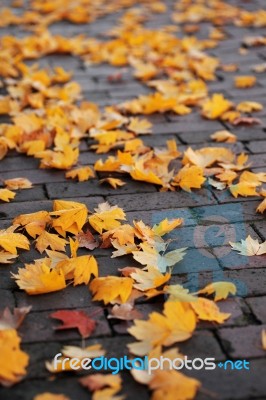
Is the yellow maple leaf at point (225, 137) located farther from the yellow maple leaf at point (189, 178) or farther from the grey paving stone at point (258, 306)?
the grey paving stone at point (258, 306)

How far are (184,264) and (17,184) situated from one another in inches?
40.0

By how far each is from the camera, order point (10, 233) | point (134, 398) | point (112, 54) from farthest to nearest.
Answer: point (112, 54)
point (10, 233)
point (134, 398)

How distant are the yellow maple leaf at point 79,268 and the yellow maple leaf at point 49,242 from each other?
0.15 metres

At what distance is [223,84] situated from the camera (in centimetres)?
441

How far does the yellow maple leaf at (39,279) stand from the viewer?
2197 mm

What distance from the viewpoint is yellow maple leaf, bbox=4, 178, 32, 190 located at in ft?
9.84

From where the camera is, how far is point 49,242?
2.47 m

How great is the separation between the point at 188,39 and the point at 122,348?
392cm

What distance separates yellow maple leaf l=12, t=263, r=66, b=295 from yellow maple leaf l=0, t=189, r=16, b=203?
63 cm

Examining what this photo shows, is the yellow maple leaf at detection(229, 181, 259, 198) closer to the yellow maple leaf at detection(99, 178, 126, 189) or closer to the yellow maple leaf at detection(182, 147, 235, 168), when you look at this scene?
the yellow maple leaf at detection(182, 147, 235, 168)

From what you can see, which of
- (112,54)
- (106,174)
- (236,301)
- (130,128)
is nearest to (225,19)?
(112,54)

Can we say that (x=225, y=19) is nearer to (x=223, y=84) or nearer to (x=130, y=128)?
(x=223, y=84)

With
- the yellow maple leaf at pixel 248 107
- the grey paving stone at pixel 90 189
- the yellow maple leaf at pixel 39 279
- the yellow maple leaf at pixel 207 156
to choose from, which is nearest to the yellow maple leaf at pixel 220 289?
the yellow maple leaf at pixel 39 279

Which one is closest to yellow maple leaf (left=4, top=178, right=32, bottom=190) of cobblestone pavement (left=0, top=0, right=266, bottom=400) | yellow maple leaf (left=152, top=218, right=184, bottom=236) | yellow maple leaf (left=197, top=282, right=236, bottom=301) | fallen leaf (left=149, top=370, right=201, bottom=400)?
cobblestone pavement (left=0, top=0, right=266, bottom=400)
